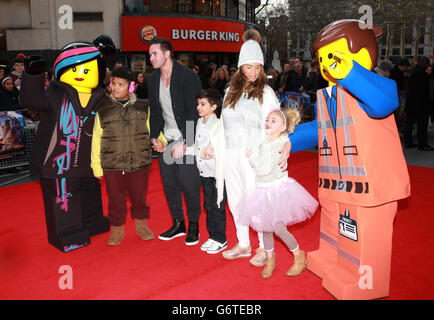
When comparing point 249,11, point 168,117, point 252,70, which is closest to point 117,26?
point 249,11

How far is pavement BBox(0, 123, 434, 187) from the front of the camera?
656 centimetres

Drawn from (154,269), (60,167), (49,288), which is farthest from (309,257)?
(60,167)

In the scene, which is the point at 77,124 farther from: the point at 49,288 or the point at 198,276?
the point at 198,276

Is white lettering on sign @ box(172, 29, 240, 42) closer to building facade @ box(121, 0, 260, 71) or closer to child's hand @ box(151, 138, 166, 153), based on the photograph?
building facade @ box(121, 0, 260, 71)

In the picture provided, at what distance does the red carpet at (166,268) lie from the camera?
3.01 meters

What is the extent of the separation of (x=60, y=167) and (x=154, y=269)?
1271mm

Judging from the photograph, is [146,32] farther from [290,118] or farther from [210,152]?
[290,118]

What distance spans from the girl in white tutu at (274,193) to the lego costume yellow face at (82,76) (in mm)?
1657

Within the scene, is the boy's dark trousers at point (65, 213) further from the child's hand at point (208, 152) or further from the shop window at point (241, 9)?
the shop window at point (241, 9)

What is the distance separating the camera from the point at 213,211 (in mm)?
3717

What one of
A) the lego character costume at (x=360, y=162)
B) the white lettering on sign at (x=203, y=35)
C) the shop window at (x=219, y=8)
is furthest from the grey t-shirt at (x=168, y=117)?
the shop window at (x=219, y=8)

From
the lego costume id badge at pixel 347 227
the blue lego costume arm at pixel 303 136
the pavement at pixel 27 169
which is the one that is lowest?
the pavement at pixel 27 169

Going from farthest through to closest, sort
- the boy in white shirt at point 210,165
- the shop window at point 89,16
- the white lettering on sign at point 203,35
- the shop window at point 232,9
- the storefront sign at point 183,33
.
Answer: the shop window at point 232,9
the white lettering on sign at point 203,35
the storefront sign at point 183,33
the shop window at point 89,16
the boy in white shirt at point 210,165

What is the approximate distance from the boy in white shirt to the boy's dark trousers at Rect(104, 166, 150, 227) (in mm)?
652
